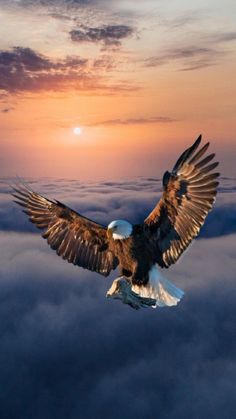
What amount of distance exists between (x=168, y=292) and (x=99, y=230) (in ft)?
6.78

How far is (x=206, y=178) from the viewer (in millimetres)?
10086

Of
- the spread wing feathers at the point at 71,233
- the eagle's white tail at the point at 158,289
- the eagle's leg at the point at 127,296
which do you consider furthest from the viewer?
the spread wing feathers at the point at 71,233

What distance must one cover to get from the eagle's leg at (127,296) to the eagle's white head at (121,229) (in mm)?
1043

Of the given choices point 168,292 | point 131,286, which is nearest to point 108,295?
point 131,286

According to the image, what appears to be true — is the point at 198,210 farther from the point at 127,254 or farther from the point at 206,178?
the point at 127,254

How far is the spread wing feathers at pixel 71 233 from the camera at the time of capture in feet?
40.2

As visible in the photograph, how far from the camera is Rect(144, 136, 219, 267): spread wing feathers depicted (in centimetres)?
1004

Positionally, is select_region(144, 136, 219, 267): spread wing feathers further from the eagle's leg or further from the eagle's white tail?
the eagle's leg

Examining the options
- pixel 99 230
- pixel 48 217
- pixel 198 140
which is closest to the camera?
pixel 198 140

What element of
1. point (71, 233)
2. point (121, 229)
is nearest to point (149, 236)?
point (121, 229)

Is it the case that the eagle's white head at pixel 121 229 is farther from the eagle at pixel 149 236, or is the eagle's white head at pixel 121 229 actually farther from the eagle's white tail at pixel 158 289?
the eagle's white tail at pixel 158 289

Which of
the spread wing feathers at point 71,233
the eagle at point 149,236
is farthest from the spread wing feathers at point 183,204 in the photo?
the spread wing feathers at point 71,233

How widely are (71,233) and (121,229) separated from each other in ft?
8.63

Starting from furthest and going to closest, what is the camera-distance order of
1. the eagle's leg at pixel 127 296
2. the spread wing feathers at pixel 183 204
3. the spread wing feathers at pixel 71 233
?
the spread wing feathers at pixel 71 233, the eagle's leg at pixel 127 296, the spread wing feathers at pixel 183 204
